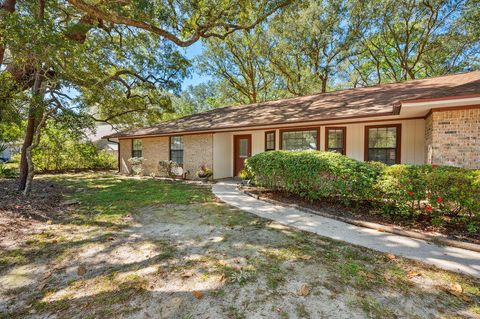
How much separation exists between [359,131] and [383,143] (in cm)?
86

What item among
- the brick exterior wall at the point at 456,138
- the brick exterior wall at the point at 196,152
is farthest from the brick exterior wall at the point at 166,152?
the brick exterior wall at the point at 456,138

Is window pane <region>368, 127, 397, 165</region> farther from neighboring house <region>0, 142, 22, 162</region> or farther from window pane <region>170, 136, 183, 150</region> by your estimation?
neighboring house <region>0, 142, 22, 162</region>

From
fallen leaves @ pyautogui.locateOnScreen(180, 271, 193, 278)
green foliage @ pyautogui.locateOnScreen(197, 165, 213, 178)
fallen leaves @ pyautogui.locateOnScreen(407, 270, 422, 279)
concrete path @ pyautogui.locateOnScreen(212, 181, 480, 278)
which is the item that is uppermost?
green foliage @ pyautogui.locateOnScreen(197, 165, 213, 178)

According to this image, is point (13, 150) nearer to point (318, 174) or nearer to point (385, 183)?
point (318, 174)

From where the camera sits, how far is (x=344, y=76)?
22312mm

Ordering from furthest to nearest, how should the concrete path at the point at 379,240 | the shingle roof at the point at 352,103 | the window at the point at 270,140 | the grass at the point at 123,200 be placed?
1. the window at the point at 270,140
2. the shingle roof at the point at 352,103
3. the grass at the point at 123,200
4. the concrete path at the point at 379,240

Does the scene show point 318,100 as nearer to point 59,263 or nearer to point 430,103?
point 430,103

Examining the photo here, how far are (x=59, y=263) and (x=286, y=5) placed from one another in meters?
12.0

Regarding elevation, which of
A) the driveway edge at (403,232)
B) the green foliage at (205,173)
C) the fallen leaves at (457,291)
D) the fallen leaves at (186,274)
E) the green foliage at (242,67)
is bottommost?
the fallen leaves at (186,274)

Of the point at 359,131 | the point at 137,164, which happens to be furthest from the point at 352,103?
the point at 137,164

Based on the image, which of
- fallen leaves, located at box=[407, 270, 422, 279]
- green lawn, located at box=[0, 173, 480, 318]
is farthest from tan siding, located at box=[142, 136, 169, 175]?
fallen leaves, located at box=[407, 270, 422, 279]

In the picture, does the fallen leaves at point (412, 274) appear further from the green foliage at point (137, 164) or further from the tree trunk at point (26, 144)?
the green foliage at point (137, 164)

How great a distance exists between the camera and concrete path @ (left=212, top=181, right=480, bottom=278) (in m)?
3.29

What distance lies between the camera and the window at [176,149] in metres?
13.2
